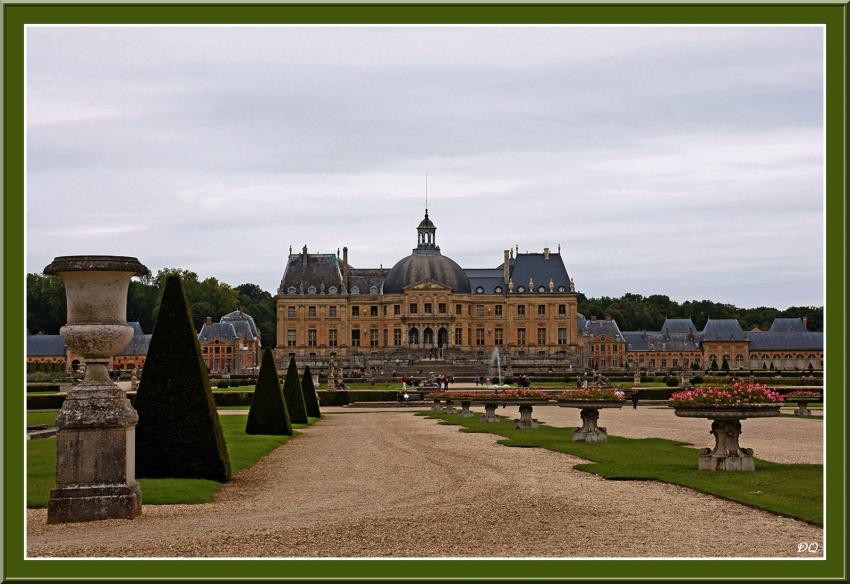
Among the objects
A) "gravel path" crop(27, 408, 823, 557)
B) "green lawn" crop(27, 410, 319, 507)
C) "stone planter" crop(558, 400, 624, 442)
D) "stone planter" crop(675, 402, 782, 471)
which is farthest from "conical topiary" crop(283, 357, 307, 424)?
"stone planter" crop(675, 402, 782, 471)

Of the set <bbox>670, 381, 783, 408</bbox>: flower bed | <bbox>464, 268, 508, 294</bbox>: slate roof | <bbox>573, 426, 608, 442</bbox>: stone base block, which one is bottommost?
<bbox>573, 426, 608, 442</bbox>: stone base block

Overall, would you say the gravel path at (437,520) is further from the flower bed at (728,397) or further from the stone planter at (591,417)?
the stone planter at (591,417)

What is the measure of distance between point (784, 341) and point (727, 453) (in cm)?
9028

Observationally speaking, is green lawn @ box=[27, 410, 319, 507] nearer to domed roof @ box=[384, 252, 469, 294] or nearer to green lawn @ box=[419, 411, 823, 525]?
green lawn @ box=[419, 411, 823, 525]

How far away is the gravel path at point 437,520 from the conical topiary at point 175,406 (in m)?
0.67

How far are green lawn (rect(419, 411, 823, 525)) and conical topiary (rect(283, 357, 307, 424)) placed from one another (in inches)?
342

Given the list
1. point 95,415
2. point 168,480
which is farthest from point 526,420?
point 95,415

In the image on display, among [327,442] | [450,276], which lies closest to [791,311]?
[450,276]

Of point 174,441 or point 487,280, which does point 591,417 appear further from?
point 487,280

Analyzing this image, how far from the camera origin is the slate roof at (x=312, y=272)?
9412cm

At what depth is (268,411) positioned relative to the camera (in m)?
23.6

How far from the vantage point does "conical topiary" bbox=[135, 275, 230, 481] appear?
13.5m

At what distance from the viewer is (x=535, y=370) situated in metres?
76.4

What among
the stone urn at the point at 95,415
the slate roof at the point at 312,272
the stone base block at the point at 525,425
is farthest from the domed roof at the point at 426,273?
the stone urn at the point at 95,415
